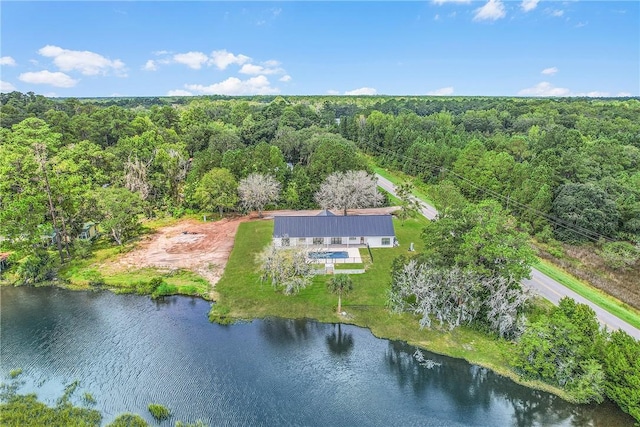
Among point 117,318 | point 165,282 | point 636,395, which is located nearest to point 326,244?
point 165,282

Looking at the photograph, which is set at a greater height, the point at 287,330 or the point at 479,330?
the point at 479,330

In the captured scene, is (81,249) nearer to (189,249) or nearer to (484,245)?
(189,249)

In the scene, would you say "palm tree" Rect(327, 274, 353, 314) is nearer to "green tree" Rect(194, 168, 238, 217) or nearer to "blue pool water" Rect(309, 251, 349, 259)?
"blue pool water" Rect(309, 251, 349, 259)

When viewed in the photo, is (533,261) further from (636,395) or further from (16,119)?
(16,119)

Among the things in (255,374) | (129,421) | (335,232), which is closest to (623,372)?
(255,374)

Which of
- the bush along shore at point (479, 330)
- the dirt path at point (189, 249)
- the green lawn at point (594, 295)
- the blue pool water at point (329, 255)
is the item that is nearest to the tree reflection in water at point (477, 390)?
the bush along shore at point (479, 330)
